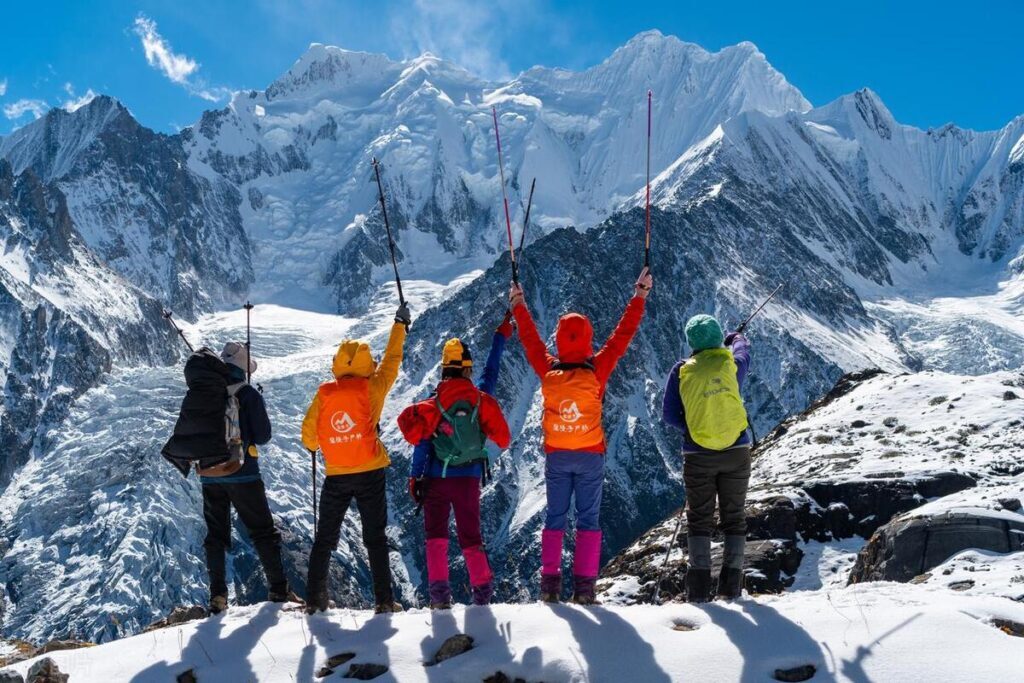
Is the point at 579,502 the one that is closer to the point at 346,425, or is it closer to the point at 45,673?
the point at 346,425

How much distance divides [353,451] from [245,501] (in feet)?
5.95

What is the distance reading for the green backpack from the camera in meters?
11.5

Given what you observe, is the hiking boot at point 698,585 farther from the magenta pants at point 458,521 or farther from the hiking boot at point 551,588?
the magenta pants at point 458,521

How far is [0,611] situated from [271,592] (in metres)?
159

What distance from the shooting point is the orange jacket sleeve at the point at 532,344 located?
11.6 meters

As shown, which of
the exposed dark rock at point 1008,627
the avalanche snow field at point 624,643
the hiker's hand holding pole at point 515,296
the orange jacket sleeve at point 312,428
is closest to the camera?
the avalanche snow field at point 624,643

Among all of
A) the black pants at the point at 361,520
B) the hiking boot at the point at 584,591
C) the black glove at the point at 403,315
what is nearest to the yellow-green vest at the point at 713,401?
the hiking boot at the point at 584,591

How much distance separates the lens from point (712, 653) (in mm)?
8594

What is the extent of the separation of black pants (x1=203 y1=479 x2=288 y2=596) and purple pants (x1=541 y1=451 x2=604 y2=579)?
3.76 metres

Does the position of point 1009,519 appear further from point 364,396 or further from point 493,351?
point 364,396

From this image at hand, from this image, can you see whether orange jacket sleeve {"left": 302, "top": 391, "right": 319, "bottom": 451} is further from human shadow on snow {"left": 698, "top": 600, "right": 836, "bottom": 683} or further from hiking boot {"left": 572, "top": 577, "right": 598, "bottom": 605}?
human shadow on snow {"left": 698, "top": 600, "right": 836, "bottom": 683}

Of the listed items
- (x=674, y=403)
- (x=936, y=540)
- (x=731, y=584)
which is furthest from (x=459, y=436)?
(x=936, y=540)

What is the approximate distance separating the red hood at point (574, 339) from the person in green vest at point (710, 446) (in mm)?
1119

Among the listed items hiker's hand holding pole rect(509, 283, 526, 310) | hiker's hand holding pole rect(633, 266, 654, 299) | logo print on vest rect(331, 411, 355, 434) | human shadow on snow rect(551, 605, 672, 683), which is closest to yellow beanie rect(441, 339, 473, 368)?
hiker's hand holding pole rect(509, 283, 526, 310)
